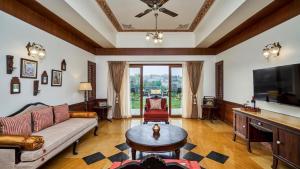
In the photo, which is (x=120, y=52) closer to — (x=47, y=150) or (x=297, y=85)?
(x=47, y=150)

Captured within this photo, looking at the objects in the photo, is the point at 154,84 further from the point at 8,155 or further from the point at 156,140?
the point at 8,155

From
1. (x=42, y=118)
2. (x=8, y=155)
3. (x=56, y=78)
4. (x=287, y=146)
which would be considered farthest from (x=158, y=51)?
(x=8, y=155)

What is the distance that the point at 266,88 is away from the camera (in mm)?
3527

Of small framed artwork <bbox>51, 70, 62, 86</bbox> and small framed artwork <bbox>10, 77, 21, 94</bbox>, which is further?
small framed artwork <bbox>51, 70, 62, 86</bbox>

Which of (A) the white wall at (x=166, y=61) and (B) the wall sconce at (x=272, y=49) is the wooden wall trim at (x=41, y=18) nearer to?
(A) the white wall at (x=166, y=61)

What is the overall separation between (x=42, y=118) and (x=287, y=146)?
4.18 metres

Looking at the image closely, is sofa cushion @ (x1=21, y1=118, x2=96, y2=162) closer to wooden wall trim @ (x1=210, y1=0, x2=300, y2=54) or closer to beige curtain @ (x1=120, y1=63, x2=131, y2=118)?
beige curtain @ (x1=120, y1=63, x2=131, y2=118)

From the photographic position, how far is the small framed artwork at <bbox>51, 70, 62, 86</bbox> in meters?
3.97

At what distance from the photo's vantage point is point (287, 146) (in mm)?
2455

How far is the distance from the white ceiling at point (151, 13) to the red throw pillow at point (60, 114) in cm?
271

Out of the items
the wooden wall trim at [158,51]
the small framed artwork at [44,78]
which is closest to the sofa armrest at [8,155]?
the small framed artwork at [44,78]

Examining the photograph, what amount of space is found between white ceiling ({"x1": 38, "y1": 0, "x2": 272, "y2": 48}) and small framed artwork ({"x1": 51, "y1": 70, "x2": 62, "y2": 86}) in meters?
1.24

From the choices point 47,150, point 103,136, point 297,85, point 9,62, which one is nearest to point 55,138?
point 47,150

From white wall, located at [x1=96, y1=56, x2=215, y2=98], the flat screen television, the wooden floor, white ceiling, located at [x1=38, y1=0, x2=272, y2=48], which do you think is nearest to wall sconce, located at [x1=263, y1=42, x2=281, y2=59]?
the flat screen television
